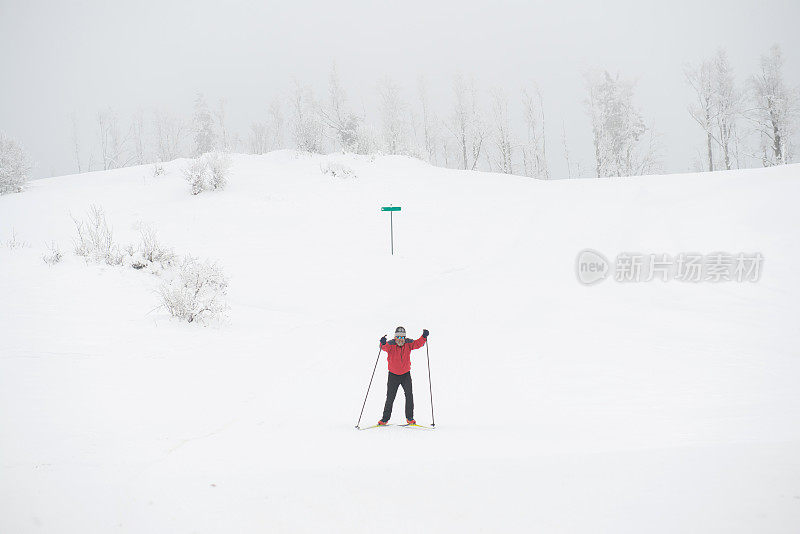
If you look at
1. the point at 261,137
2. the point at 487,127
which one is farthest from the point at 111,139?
the point at 487,127

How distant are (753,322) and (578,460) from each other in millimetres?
9039

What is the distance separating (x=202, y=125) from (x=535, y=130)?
38.7 m

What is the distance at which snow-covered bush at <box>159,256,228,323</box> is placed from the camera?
10344 mm

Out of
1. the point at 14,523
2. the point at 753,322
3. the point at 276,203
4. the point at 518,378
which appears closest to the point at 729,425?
the point at 518,378

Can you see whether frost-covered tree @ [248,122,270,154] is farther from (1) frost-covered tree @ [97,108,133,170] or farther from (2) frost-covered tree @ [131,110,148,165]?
(1) frost-covered tree @ [97,108,133,170]

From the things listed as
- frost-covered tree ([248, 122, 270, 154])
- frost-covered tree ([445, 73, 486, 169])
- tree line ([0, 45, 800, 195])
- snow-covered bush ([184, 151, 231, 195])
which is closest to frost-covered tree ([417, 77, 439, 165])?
tree line ([0, 45, 800, 195])

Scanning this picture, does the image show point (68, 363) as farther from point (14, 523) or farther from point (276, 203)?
point (276, 203)

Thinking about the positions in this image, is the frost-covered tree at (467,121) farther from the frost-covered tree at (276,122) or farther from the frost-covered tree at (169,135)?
the frost-covered tree at (169,135)

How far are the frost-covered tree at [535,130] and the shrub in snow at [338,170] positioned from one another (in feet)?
97.2

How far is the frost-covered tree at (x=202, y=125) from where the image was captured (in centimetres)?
4953

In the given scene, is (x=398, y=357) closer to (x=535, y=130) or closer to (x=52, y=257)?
(x=52, y=257)

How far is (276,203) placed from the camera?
22.5m

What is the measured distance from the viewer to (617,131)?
4259cm

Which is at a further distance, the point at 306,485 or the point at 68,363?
the point at 68,363
